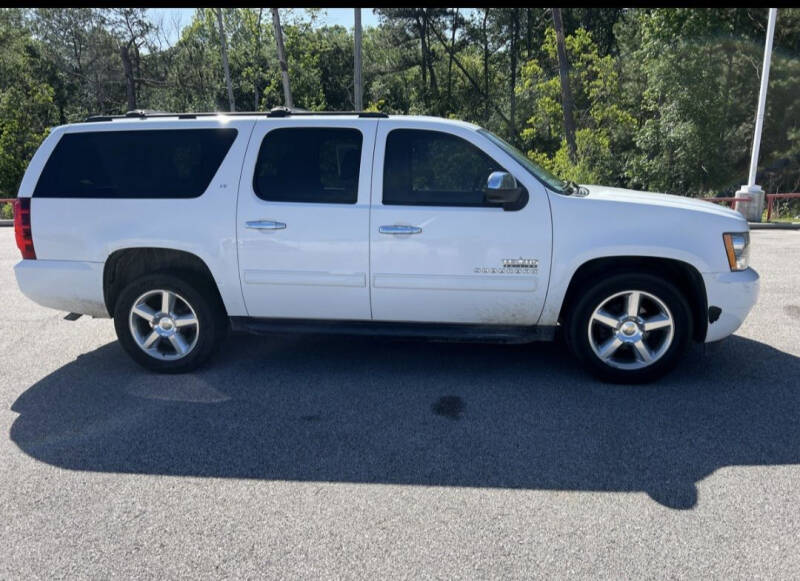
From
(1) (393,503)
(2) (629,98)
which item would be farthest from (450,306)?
(2) (629,98)

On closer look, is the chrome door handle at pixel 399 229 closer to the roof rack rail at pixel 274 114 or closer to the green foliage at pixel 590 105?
the roof rack rail at pixel 274 114

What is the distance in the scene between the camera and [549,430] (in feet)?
13.6

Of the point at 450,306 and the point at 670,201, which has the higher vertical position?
the point at 670,201

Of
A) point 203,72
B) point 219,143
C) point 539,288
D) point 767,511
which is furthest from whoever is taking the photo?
point 203,72

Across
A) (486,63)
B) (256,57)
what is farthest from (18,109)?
(486,63)

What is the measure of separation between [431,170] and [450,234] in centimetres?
52

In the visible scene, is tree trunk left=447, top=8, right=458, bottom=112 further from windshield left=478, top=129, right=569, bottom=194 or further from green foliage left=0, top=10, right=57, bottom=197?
windshield left=478, top=129, right=569, bottom=194

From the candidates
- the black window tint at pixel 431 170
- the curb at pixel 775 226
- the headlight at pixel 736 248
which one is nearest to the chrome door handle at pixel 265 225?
the black window tint at pixel 431 170

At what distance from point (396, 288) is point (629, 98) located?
3323 cm

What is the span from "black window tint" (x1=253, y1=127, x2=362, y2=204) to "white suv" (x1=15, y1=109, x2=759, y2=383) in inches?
0.4

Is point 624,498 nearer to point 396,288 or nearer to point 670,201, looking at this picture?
point 396,288

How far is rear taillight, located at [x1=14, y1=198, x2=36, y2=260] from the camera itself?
5.17 m

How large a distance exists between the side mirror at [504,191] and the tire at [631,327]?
2.90 ft

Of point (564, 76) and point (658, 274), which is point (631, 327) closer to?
point (658, 274)
